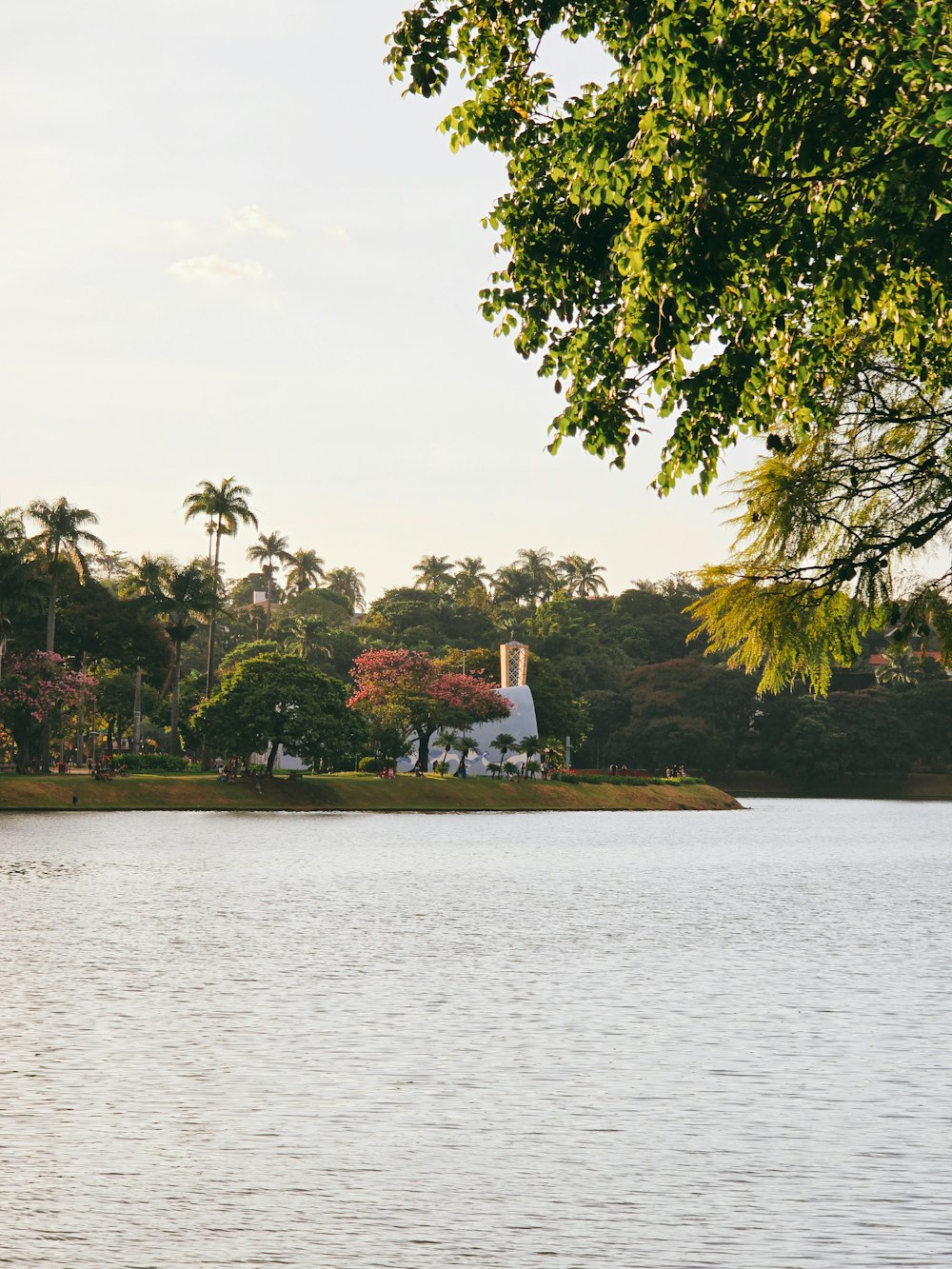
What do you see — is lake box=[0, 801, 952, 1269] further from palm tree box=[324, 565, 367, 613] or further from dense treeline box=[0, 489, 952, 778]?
palm tree box=[324, 565, 367, 613]

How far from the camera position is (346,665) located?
134m

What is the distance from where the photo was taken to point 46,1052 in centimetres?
1388

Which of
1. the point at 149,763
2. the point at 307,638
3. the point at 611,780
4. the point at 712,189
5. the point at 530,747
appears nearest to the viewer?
the point at 712,189

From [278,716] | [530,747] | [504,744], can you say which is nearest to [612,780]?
[530,747]

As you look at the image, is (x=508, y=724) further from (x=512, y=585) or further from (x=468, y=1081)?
(x=468, y=1081)

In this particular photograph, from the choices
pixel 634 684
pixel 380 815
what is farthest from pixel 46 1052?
pixel 634 684

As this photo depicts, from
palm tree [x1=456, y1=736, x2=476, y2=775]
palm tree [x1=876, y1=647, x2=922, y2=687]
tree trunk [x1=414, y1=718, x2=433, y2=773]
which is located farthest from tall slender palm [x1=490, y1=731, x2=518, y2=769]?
palm tree [x1=876, y1=647, x2=922, y2=687]

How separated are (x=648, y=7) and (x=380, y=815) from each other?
64526 mm

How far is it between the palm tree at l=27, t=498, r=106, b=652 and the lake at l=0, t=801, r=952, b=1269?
57241 millimetres

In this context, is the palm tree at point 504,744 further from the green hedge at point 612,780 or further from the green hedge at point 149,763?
the green hedge at point 149,763

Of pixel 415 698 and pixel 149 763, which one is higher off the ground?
pixel 415 698

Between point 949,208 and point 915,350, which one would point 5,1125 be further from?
point 915,350

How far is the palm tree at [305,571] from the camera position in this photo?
17050cm

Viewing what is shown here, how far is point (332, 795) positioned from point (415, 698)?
17636 millimetres
